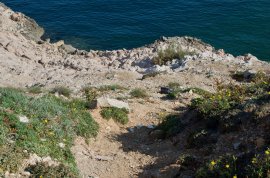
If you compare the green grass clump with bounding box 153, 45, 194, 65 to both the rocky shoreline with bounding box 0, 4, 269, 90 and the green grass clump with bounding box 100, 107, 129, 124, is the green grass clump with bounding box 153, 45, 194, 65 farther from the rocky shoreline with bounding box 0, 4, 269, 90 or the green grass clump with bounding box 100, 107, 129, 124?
the green grass clump with bounding box 100, 107, 129, 124

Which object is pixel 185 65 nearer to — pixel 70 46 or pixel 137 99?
pixel 137 99

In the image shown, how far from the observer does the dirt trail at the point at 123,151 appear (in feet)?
39.2

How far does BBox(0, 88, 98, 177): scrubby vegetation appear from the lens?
10.6 metres

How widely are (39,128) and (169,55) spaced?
16129 mm

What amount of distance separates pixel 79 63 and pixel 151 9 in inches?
581

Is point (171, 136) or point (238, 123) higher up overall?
point (238, 123)

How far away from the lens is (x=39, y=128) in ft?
39.0

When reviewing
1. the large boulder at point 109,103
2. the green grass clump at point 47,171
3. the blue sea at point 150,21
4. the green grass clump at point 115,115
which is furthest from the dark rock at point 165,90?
the blue sea at point 150,21

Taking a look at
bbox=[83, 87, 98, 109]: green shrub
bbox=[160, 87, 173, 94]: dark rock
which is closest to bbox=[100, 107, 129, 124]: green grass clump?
bbox=[83, 87, 98, 109]: green shrub

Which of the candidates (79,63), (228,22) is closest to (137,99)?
(79,63)

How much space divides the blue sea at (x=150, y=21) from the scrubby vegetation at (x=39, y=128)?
22000 mm

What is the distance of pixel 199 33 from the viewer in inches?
1457

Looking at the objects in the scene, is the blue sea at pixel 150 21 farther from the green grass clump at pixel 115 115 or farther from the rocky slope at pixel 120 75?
the green grass clump at pixel 115 115

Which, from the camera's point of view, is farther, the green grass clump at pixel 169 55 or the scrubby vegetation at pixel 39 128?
the green grass clump at pixel 169 55
